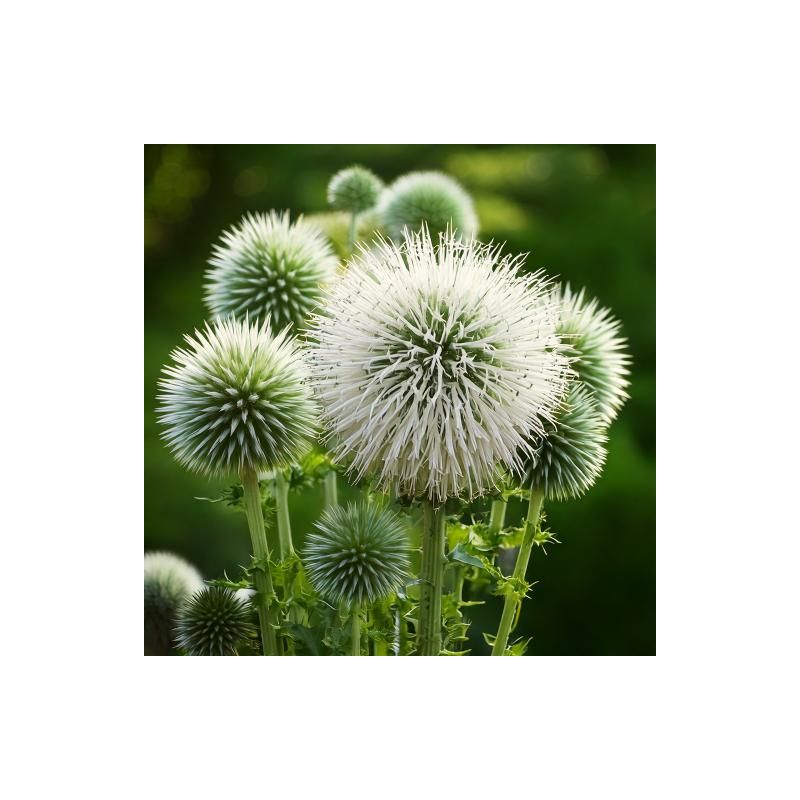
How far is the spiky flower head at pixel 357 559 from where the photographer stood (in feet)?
4.84

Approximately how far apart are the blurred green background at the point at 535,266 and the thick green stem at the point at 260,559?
0.53 m

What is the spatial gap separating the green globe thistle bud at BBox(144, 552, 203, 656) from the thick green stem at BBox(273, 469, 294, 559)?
216 mm

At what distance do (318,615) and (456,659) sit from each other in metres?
0.30

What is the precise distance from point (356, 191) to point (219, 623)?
1.02m

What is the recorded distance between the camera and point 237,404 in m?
1.50

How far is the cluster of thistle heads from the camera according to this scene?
1.38 m

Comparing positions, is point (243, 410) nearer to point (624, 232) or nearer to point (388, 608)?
point (388, 608)

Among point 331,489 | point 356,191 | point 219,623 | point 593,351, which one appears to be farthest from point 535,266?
point 219,623

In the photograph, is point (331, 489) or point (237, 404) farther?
point (331, 489)

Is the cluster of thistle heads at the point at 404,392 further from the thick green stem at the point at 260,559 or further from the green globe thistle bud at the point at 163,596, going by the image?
the green globe thistle bud at the point at 163,596

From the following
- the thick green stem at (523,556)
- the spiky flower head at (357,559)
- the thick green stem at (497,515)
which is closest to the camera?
the spiky flower head at (357,559)

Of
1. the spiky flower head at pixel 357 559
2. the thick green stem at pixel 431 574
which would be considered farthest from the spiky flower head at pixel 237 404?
the thick green stem at pixel 431 574

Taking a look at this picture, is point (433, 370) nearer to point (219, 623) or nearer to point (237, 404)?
point (237, 404)

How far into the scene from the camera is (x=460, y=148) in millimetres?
3023
